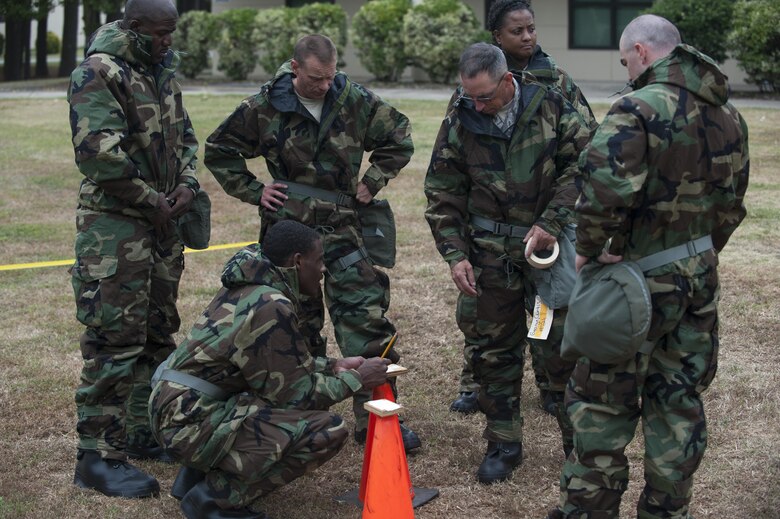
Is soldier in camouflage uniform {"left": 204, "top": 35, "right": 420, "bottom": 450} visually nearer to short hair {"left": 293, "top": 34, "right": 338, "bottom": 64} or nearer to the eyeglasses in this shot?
short hair {"left": 293, "top": 34, "right": 338, "bottom": 64}

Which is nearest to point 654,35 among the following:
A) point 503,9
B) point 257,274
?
point 257,274

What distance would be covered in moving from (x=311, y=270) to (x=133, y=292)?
0.99 meters

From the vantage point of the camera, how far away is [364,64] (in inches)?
942

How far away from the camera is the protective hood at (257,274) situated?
185 inches

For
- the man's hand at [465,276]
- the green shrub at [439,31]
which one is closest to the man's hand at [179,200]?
the man's hand at [465,276]

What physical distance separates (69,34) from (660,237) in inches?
1140

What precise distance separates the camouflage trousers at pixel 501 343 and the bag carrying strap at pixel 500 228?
0.39ft

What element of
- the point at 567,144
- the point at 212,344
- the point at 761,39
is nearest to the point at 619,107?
the point at 567,144

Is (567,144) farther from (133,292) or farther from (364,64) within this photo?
(364,64)

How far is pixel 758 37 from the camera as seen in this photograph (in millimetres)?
18203

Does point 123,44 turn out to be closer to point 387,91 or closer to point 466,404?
point 466,404

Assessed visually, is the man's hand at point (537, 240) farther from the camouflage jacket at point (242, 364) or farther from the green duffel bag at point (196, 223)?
the green duffel bag at point (196, 223)

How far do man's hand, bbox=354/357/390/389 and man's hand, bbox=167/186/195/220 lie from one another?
1.28 m

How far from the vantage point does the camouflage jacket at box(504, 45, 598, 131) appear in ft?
19.3
